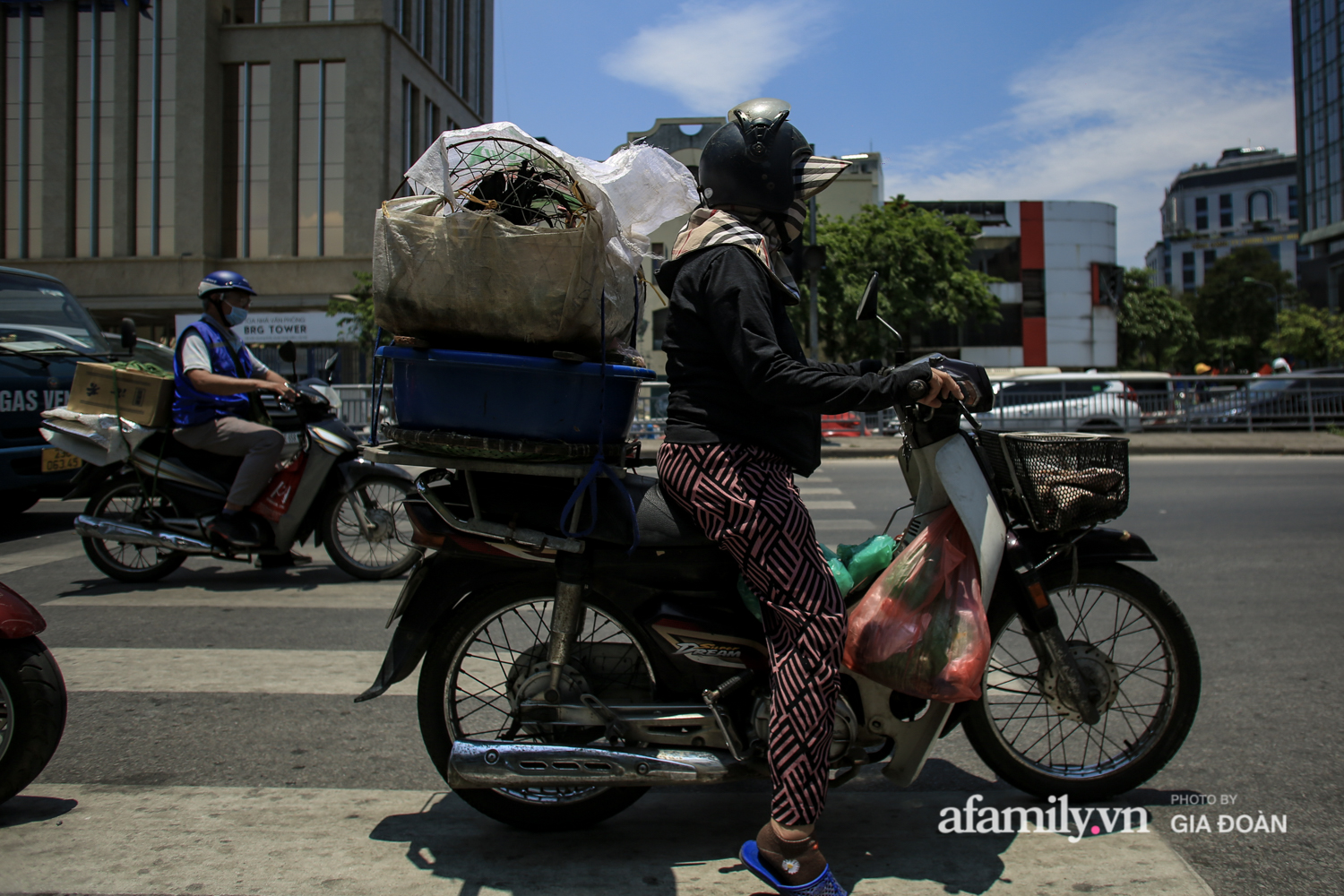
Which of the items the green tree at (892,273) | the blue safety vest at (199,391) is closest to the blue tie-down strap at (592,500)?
the blue safety vest at (199,391)

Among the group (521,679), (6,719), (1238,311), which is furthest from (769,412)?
(1238,311)

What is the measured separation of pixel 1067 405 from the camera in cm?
1945

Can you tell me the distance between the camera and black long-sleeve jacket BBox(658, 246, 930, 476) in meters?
2.34

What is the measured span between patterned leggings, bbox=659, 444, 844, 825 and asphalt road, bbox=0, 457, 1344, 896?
43 centimetres

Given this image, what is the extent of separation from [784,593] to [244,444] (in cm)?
457

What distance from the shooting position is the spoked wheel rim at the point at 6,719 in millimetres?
2812

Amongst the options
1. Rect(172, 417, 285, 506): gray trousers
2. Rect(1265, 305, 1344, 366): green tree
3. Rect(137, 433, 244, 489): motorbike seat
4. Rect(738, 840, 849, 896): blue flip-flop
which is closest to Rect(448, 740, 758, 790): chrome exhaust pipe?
Rect(738, 840, 849, 896): blue flip-flop

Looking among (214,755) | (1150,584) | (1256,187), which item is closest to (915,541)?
(1150,584)

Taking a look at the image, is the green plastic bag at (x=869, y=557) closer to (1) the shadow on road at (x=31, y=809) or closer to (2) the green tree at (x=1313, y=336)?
(1) the shadow on road at (x=31, y=809)

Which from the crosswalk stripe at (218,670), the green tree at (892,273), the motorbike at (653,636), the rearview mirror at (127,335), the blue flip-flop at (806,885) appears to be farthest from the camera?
the green tree at (892,273)

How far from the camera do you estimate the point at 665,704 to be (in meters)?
2.65

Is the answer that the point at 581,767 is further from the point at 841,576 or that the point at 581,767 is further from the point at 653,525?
the point at 841,576

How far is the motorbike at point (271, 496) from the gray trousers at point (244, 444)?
0.47 feet

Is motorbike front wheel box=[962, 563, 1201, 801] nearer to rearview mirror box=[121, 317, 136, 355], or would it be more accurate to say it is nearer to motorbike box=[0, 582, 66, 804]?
motorbike box=[0, 582, 66, 804]
